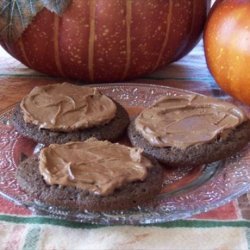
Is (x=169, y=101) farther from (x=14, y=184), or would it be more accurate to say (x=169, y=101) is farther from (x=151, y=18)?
(x=14, y=184)

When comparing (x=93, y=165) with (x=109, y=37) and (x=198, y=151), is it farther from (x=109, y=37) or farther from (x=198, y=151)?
(x=109, y=37)

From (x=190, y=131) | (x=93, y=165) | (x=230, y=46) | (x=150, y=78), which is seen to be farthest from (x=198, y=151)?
(x=150, y=78)

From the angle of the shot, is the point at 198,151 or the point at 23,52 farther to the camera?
the point at 23,52

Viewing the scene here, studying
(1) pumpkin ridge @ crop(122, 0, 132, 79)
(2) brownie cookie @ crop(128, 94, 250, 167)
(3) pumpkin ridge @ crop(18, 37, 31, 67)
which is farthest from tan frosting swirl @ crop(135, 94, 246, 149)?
(3) pumpkin ridge @ crop(18, 37, 31, 67)

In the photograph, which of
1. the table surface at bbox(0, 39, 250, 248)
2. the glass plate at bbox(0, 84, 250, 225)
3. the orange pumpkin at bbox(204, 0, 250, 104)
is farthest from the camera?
the table surface at bbox(0, 39, 250, 248)

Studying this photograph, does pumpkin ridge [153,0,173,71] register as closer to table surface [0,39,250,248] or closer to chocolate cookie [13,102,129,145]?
table surface [0,39,250,248]
